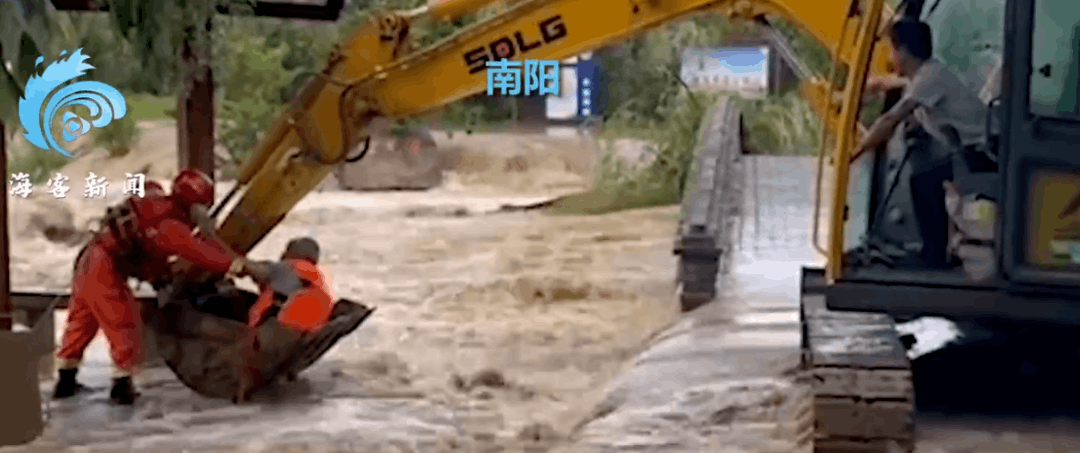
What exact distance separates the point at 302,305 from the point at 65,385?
1009 millimetres

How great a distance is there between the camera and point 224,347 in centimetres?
607

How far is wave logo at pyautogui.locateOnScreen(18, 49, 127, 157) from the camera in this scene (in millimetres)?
5375

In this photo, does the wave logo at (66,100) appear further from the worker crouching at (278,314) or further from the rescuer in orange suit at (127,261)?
the worker crouching at (278,314)

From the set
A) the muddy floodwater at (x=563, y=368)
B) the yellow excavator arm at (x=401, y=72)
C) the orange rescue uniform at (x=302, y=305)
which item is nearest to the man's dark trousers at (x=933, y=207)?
the muddy floodwater at (x=563, y=368)

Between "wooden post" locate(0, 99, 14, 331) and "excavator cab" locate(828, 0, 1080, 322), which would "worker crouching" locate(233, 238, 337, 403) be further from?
"excavator cab" locate(828, 0, 1080, 322)

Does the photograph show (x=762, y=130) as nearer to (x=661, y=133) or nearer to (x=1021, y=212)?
(x=661, y=133)

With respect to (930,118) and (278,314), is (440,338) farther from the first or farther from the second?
(930,118)

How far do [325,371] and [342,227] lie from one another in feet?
20.6

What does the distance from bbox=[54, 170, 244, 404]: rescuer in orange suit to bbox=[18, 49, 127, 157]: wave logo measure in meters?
0.50

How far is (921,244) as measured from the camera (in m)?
4.64

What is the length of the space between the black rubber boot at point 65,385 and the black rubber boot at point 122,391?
206mm

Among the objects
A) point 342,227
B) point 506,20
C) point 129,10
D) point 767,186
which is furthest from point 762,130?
point 129,10

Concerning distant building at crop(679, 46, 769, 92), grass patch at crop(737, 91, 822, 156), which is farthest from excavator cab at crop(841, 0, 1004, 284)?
distant building at crop(679, 46, 769, 92)

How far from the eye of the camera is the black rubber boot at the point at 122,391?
19.7ft
